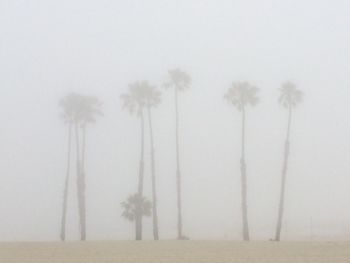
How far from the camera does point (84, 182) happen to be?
7675 cm

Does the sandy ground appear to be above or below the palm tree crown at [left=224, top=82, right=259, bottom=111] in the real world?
below

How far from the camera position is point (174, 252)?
54344 mm

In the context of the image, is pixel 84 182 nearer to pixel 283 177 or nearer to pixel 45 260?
pixel 283 177

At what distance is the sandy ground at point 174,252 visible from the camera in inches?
1922

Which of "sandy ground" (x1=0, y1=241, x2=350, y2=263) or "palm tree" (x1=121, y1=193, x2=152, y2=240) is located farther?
"palm tree" (x1=121, y1=193, x2=152, y2=240)

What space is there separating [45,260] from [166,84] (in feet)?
136

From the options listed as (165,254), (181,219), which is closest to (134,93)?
(181,219)

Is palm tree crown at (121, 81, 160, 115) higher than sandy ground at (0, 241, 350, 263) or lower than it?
higher

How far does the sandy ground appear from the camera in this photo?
4881 cm

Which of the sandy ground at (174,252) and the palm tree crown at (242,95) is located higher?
the palm tree crown at (242,95)

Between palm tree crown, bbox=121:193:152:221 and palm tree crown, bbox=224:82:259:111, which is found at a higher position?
palm tree crown, bbox=224:82:259:111

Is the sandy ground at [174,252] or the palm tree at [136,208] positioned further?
the palm tree at [136,208]

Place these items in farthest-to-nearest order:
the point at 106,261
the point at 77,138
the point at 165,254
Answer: the point at 77,138, the point at 165,254, the point at 106,261

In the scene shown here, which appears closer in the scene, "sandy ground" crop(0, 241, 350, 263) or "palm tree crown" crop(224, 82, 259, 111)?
"sandy ground" crop(0, 241, 350, 263)
